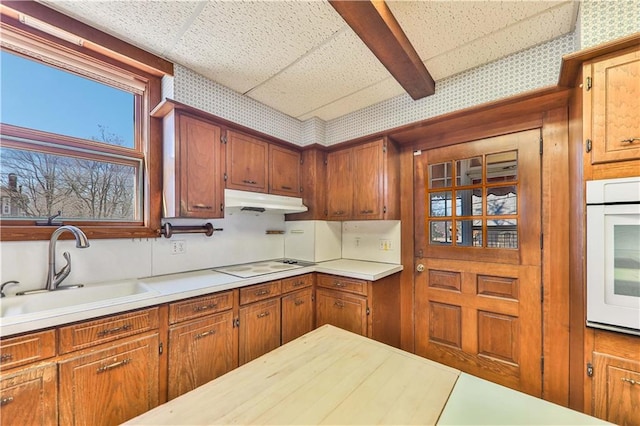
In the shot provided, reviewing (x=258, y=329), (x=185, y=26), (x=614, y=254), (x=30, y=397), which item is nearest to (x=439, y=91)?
(x=614, y=254)

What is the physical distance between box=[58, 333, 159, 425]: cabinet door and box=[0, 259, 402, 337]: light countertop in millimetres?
204

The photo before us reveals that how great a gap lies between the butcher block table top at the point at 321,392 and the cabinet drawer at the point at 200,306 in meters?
0.94

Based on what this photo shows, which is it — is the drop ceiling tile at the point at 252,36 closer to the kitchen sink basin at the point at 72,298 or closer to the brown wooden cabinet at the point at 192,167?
the brown wooden cabinet at the point at 192,167

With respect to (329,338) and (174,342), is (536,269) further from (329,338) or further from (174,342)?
(174,342)

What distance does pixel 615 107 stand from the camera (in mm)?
1271

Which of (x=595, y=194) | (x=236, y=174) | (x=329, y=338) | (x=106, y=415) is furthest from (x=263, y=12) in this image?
(x=106, y=415)

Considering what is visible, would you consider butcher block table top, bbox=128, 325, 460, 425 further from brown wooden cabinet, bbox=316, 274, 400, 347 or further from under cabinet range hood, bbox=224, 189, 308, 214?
under cabinet range hood, bbox=224, 189, 308, 214

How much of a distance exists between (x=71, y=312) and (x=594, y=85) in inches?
113

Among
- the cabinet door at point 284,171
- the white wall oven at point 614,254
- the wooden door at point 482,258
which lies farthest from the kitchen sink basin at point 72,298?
the white wall oven at point 614,254

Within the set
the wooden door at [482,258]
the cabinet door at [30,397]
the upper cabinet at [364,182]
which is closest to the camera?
the cabinet door at [30,397]

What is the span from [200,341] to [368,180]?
1.98 metres

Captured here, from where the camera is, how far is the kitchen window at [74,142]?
5.10 feet

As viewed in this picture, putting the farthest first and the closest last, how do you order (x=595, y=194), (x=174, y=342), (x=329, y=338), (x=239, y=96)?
1. (x=239, y=96)
2. (x=174, y=342)
3. (x=595, y=194)
4. (x=329, y=338)

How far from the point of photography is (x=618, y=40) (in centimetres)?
123
